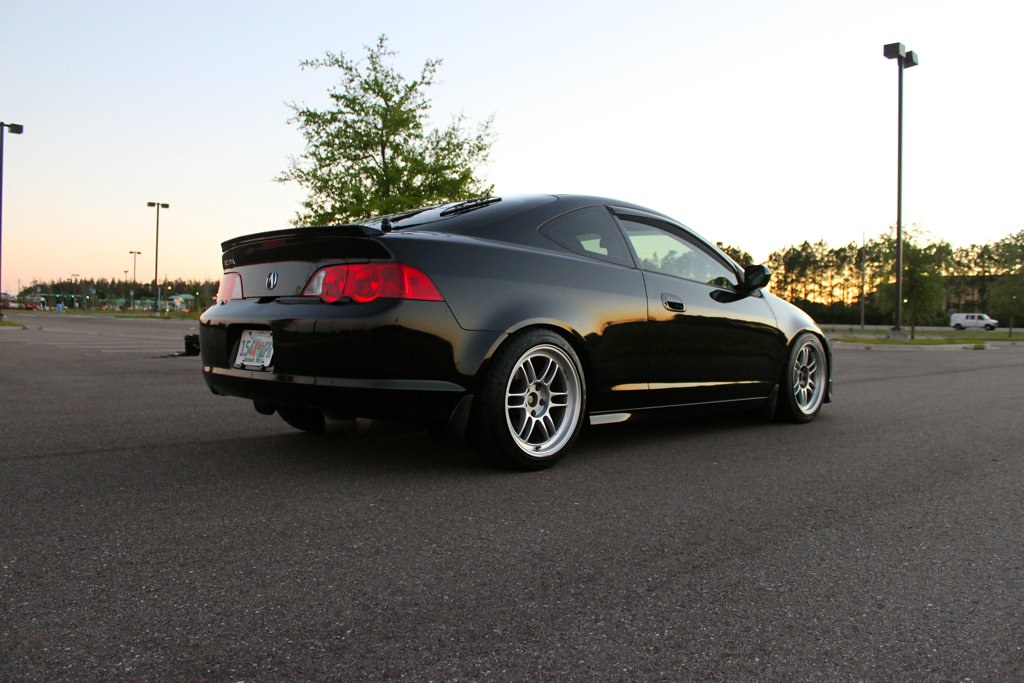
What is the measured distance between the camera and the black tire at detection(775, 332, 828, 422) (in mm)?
5711

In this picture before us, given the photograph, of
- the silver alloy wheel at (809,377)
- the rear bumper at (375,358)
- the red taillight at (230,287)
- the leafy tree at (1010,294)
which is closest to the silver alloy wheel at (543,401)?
the rear bumper at (375,358)

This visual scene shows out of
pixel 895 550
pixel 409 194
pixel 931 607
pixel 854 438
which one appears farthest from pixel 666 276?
pixel 409 194

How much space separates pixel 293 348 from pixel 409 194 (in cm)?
1943

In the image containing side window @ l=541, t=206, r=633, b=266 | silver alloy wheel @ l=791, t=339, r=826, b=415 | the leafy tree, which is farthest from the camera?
the leafy tree

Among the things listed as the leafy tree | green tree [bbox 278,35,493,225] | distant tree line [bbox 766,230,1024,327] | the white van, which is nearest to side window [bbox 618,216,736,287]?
green tree [bbox 278,35,493,225]

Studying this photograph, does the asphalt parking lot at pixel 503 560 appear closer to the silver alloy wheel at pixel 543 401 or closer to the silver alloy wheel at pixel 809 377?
the silver alloy wheel at pixel 543 401

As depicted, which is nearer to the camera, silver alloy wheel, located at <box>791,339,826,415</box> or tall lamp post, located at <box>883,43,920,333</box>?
silver alloy wheel, located at <box>791,339,826,415</box>

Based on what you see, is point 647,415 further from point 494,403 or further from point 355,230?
point 355,230

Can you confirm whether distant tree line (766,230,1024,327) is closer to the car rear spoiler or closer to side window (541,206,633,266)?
Answer: side window (541,206,633,266)

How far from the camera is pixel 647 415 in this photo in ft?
15.1

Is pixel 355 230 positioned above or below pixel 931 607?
above

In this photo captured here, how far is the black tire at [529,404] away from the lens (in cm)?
371

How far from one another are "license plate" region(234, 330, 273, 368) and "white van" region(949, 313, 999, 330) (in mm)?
79729

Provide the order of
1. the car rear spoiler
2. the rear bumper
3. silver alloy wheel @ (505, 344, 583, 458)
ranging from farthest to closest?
silver alloy wheel @ (505, 344, 583, 458) < the car rear spoiler < the rear bumper
